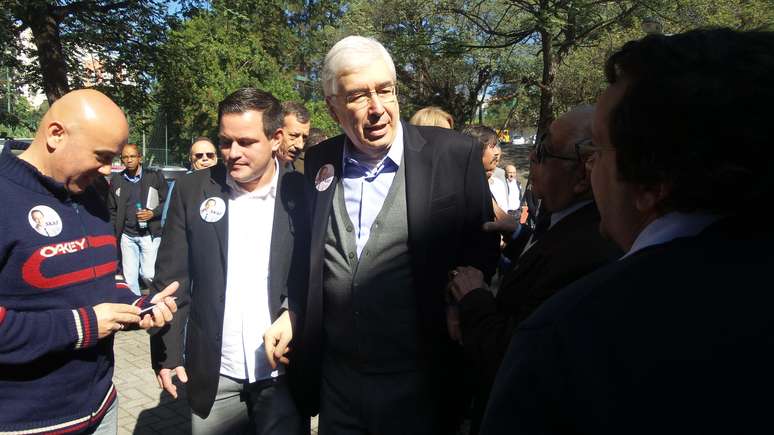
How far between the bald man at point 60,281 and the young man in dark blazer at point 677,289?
1603 millimetres

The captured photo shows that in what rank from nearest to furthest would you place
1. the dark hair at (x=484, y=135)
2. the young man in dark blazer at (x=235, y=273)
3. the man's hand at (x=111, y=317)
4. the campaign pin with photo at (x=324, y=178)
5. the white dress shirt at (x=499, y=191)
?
the man's hand at (x=111, y=317) < the campaign pin with photo at (x=324, y=178) < the young man in dark blazer at (x=235, y=273) < the dark hair at (x=484, y=135) < the white dress shirt at (x=499, y=191)

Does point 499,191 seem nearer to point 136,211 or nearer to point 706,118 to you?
point 136,211

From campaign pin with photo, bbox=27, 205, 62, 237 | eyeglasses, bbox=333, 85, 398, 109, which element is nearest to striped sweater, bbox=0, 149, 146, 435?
campaign pin with photo, bbox=27, 205, 62, 237

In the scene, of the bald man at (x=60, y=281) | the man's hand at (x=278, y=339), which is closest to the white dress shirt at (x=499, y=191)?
the man's hand at (x=278, y=339)

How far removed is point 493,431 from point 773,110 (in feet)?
2.06

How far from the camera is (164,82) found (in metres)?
10.1

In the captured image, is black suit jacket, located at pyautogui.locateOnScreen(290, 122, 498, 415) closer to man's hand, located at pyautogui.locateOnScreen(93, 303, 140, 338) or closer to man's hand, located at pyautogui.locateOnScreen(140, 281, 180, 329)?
man's hand, located at pyautogui.locateOnScreen(140, 281, 180, 329)

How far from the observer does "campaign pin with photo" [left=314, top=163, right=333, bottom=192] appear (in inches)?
85.4

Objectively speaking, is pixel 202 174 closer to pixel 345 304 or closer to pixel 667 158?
pixel 345 304

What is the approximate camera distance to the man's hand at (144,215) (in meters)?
6.58

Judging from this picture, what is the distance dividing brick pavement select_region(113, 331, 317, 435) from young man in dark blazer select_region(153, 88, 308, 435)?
1.86m

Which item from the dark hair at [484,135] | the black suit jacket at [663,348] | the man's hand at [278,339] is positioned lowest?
the man's hand at [278,339]

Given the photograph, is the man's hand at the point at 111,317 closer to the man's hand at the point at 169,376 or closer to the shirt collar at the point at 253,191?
the man's hand at the point at 169,376

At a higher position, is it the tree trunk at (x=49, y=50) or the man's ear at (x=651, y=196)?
the tree trunk at (x=49, y=50)
